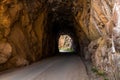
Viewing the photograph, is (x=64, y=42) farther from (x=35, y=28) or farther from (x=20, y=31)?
(x=20, y=31)

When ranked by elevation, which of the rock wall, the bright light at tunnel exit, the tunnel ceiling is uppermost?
the tunnel ceiling

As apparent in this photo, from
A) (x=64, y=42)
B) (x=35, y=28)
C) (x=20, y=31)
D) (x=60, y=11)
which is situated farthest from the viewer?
(x=64, y=42)

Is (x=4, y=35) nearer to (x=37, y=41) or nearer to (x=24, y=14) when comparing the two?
(x=24, y=14)

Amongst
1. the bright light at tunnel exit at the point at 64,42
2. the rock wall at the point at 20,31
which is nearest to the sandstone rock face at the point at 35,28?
the rock wall at the point at 20,31

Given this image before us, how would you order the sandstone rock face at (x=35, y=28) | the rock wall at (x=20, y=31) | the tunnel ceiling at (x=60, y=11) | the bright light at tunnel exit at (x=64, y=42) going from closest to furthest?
1. the sandstone rock face at (x=35, y=28)
2. the rock wall at (x=20, y=31)
3. the tunnel ceiling at (x=60, y=11)
4. the bright light at tunnel exit at (x=64, y=42)

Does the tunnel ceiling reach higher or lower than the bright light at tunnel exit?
higher

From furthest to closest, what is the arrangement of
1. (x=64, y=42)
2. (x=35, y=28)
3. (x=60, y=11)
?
(x=64, y=42) → (x=60, y=11) → (x=35, y=28)

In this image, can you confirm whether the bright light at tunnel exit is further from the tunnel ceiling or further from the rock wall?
the rock wall

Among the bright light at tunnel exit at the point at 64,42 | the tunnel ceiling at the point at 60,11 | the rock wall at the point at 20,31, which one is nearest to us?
the rock wall at the point at 20,31

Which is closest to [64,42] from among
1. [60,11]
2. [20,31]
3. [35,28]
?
[60,11]

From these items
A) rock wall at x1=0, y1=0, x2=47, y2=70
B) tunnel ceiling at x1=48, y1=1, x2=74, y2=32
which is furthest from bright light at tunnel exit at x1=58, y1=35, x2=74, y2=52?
rock wall at x1=0, y1=0, x2=47, y2=70

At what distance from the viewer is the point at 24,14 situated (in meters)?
23.8

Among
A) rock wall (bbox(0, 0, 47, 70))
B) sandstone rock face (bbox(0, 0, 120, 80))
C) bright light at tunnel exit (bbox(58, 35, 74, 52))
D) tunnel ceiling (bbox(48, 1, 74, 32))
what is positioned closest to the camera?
sandstone rock face (bbox(0, 0, 120, 80))

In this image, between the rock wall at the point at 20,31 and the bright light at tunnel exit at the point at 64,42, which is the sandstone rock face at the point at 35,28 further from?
the bright light at tunnel exit at the point at 64,42
